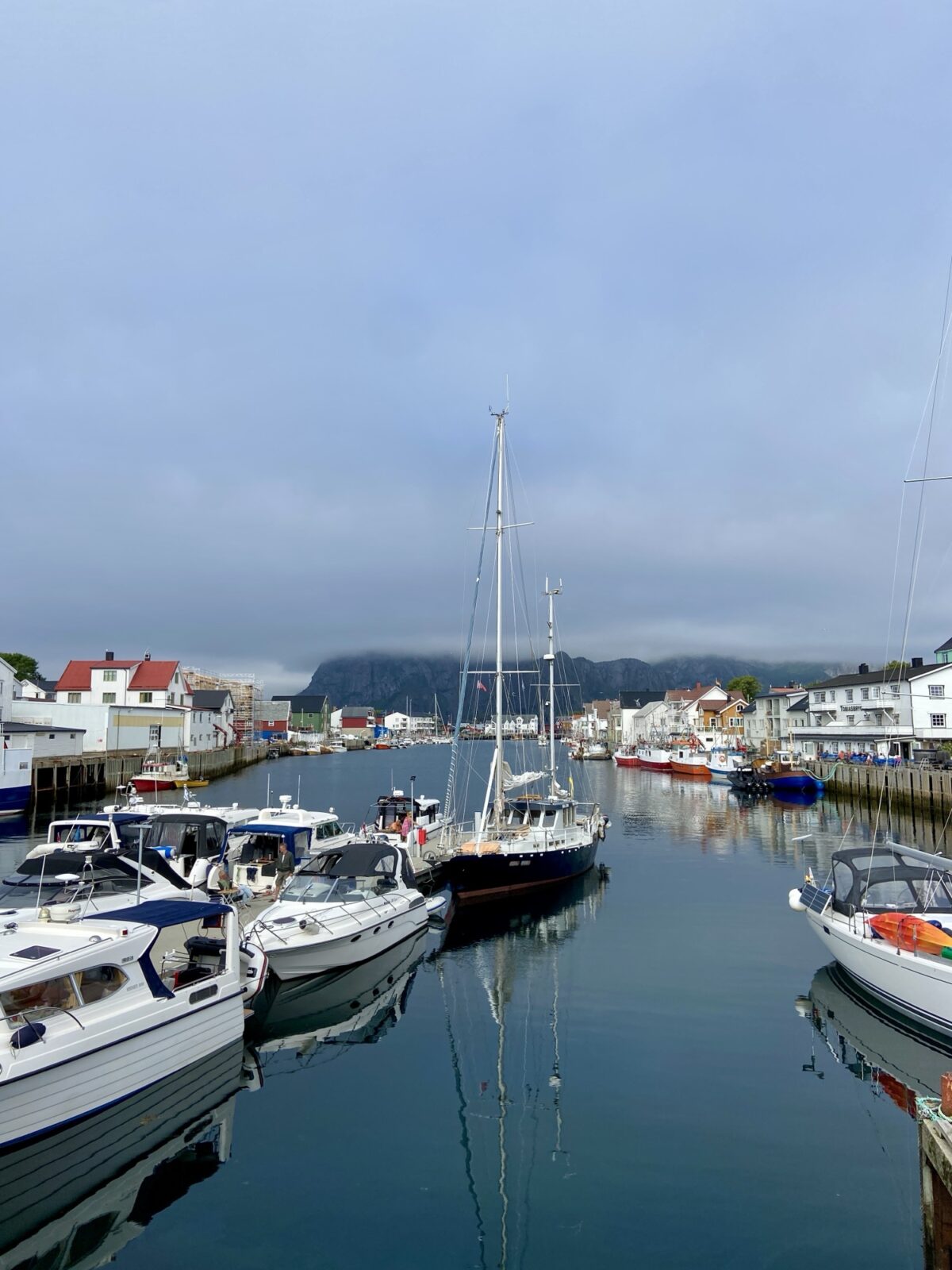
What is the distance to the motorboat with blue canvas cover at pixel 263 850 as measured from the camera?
2578 centimetres

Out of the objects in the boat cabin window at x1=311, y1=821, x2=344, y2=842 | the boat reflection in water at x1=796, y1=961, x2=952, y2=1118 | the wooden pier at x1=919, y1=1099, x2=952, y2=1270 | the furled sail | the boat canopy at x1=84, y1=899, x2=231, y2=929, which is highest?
the furled sail

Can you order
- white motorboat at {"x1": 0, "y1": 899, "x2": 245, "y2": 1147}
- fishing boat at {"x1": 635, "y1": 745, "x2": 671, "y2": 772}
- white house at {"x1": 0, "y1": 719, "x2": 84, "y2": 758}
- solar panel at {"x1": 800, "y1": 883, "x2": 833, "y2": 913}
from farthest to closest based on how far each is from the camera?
fishing boat at {"x1": 635, "y1": 745, "x2": 671, "y2": 772}, white house at {"x1": 0, "y1": 719, "x2": 84, "y2": 758}, solar panel at {"x1": 800, "y1": 883, "x2": 833, "y2": 913}, white motorboat at {"x1": 0, "y1": 899, "x2": 245, "y2": 1147}

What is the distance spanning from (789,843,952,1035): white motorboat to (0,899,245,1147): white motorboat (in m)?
14.2

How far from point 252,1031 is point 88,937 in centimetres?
528

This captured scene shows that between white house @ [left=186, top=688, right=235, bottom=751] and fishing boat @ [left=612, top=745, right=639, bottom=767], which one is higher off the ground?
white house @ [left=186, top=688, right=235, bottom=751]

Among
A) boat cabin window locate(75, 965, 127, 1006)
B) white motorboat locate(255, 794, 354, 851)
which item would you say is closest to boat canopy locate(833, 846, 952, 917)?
boat cabin window locate(75, 965, 127, 1006)

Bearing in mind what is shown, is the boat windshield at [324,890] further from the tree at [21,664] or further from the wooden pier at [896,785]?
the tree at [21,664]

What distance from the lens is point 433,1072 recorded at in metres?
15.3

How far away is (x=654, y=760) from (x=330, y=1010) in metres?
102

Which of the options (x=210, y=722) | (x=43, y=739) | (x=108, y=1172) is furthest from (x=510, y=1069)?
(x=210, y=722)

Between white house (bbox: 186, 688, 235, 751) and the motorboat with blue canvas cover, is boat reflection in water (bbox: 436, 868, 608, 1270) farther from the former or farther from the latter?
white house (bbox: 186, 688, 235, 751)

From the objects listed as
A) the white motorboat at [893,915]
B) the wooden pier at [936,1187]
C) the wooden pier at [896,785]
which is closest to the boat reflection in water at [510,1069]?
the wooden pier at [936,1187]

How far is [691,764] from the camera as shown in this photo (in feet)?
335

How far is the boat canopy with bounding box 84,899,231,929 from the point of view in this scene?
1455 centimetres
